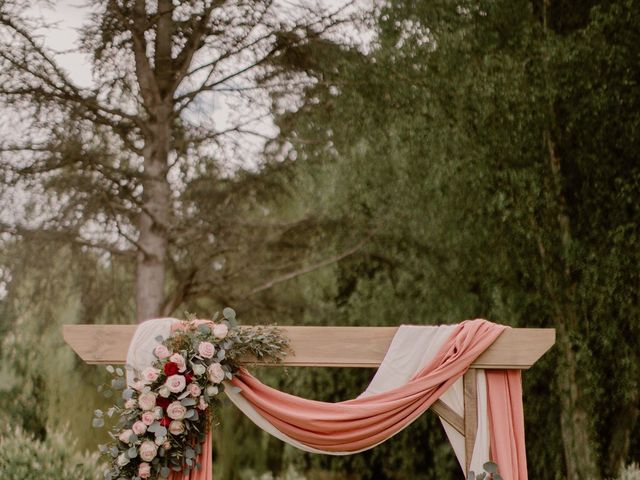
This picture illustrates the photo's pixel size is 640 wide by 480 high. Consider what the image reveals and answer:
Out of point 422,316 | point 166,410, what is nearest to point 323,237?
point 422,316

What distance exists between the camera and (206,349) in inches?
148

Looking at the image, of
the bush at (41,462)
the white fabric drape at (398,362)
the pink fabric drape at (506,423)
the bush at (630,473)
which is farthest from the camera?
the bush at (630,473)

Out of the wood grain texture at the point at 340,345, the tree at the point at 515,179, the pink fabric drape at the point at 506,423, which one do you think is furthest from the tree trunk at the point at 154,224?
the pink fabric drape at the point at 506,423

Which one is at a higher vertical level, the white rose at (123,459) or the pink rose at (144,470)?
the white rose at (123,459)

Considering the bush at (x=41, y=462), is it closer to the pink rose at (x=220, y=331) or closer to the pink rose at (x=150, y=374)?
the pink rose at (x=150, y=374)

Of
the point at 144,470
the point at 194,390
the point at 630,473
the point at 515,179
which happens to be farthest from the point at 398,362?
the point at 630,473

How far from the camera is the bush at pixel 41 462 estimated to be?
6133 mm

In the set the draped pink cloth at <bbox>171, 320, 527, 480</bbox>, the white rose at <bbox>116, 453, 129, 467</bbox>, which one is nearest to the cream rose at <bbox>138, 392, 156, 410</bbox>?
the white rose at <bbox>116, 453, 129, 467</bbox>

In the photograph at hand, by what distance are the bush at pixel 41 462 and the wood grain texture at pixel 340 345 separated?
245 centimetres

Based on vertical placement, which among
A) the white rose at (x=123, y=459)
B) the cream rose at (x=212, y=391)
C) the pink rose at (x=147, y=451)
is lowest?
the white rose at (x=123, y=459)

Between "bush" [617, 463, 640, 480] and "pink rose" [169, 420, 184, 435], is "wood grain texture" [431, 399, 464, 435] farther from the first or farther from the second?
"bush" [617, 463, 640, 480]

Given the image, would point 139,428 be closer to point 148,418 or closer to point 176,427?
point 148,418

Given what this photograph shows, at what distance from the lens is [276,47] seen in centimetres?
716

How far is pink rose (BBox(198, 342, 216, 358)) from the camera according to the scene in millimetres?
3754
